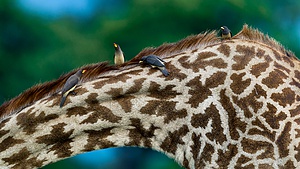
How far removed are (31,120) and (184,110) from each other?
99cm

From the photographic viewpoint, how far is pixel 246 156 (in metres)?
4.00

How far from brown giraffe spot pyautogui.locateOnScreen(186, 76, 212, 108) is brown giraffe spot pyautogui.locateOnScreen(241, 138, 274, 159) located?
373mm

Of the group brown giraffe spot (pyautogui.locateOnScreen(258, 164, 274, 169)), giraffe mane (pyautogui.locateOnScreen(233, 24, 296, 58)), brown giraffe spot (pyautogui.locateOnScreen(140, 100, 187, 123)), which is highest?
giraffe mane (pyautogui.locateOnScreen(233, 24, 296, 58))

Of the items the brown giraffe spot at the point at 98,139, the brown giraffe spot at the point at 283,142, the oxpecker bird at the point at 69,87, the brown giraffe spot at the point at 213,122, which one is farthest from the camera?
the brown giraffe spot at the point at 98,139

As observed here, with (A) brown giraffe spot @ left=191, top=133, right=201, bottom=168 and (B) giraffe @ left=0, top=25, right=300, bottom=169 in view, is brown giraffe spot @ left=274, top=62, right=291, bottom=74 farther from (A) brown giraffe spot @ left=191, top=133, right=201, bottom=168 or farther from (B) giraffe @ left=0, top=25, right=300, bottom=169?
(A) brown giraffe spot @ left=191, top=133, right=201, bottom=168

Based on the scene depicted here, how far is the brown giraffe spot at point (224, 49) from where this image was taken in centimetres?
424

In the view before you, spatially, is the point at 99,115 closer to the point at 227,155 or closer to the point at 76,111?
the point at 76,111

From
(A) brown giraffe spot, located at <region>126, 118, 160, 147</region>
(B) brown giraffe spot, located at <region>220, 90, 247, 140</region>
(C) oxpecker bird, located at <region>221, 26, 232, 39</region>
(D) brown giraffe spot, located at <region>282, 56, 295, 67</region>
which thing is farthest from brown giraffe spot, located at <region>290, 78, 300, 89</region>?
(A) brown giraffe spot, located at <region>126, 118, 160, 147</region>

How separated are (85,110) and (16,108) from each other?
47 cm

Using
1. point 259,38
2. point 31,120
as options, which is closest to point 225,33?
point 259,38

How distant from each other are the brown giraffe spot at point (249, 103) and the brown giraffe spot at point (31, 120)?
1.18 metres

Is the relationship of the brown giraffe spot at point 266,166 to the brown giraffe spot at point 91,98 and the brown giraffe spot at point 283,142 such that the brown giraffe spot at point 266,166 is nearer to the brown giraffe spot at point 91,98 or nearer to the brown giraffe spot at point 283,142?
the brown giraffe spot at point 283,142

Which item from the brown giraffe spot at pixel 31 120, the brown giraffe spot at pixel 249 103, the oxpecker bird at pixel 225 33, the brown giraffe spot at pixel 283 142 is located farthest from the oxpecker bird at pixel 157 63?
the brown giraffe spot at pixel 283 142

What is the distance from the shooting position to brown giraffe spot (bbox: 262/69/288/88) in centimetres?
407
